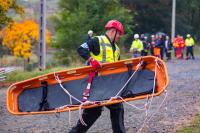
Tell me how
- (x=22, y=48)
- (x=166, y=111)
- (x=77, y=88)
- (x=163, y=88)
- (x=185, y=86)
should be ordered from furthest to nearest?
(x=22, y=48)
(x=185, y=86)
(x=166, y=111)
(x=77, y=88)
(x=163, y=88)

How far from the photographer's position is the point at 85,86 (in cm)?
837

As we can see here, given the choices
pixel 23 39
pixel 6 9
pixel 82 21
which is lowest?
pixel 23 39

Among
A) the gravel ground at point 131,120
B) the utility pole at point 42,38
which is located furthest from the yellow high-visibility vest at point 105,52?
the utility pole at point 42,38

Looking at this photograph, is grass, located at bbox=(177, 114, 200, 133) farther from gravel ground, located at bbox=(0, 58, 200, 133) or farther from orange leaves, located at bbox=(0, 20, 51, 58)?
orange leaves, located at bbox=(0, 20, 51, 58)

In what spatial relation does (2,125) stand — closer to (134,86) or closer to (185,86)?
(134,86)

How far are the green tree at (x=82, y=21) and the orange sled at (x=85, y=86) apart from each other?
32.1 meters

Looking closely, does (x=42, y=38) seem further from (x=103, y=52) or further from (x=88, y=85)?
(x=103, y=52)

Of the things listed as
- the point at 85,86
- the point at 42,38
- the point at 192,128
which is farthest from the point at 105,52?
the point at 42,38

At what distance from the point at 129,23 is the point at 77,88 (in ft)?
127

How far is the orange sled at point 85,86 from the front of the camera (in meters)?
8.14

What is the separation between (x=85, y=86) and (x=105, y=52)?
0.82 meters

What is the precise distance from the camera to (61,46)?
43.9 meters

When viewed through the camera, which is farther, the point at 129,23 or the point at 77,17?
the point at 129,23

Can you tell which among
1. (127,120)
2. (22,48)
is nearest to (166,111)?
(127,120)
